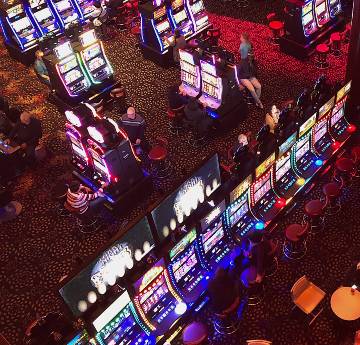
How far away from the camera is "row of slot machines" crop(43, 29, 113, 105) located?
12.2 m

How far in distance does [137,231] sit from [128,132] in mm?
4000

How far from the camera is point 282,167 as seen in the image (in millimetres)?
9016

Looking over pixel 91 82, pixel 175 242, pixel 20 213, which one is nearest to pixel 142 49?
pixel 91 82

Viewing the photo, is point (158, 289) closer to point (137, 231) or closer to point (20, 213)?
point (137, 231)

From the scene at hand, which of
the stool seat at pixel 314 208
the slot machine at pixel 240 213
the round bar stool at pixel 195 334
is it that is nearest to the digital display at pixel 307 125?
the stool seat at pixel 314 208

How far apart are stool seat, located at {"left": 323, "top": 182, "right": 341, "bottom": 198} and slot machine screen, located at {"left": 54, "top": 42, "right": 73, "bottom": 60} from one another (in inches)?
282

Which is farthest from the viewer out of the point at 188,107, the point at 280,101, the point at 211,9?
the point at 211,9

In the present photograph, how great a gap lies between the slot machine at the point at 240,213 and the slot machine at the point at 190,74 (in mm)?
4358

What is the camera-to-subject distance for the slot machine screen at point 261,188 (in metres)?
8.50

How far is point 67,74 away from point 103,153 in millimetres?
4225

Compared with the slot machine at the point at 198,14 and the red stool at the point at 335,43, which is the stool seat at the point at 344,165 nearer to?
the red stool at the point at 335,43

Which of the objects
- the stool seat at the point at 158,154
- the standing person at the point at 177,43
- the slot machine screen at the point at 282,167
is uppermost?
the standing person at the point at 177,43

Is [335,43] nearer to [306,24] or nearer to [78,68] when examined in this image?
[306,24]

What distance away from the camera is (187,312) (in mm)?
7625
